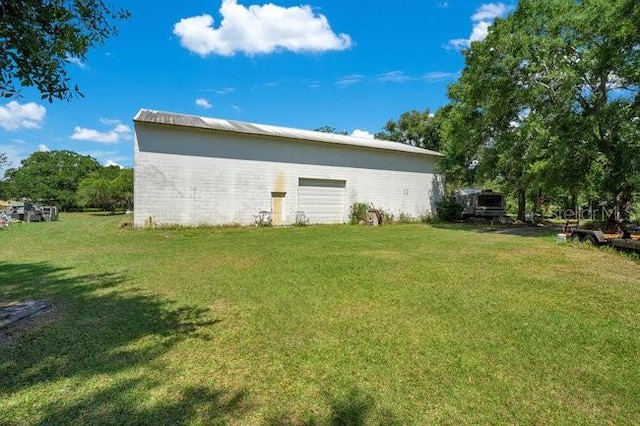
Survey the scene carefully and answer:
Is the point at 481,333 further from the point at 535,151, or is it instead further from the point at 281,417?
the point at 535,151

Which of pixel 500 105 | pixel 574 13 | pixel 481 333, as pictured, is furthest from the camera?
pixel 500 105

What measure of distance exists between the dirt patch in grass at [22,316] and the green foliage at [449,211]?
20747 mm

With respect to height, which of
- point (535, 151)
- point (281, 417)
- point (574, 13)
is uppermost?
point (574, 13)

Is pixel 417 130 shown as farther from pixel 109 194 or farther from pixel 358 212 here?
pixel 109 194

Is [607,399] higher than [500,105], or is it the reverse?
[500,105]

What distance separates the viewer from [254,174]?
17.5 metres

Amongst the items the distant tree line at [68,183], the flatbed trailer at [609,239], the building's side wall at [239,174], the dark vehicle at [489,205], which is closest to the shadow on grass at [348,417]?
the flatbed trailer at [609,239]

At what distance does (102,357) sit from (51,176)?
58.6 metres

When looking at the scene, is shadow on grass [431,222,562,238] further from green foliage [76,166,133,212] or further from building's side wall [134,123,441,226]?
green foliage [76,166,133,212]

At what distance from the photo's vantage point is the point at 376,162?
20.8 meters

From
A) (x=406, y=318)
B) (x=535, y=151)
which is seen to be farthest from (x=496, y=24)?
(x=406, y=318)

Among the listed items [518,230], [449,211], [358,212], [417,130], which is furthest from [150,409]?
[417,130]

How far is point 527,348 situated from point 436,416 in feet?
5.25

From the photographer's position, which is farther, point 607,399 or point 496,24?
point 496,24
